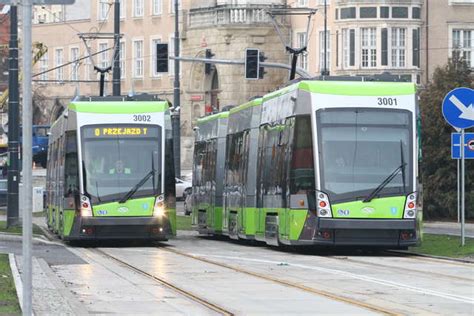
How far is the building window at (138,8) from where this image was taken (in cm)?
9750

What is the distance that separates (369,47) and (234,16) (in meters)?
10.9

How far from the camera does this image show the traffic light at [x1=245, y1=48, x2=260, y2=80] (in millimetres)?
50844

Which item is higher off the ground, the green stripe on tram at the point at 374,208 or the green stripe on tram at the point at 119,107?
the green stripe on tram at the point at 119,107

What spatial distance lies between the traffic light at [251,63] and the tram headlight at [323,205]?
83.1 feet

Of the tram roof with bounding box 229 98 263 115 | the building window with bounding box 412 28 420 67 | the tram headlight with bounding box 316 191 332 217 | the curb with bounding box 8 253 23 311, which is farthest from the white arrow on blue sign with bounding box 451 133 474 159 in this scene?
the building window with bounding box 412 28 420 67

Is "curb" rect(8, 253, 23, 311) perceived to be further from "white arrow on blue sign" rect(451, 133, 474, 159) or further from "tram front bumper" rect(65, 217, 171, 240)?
"white arrow on blue sign" rect(451, 133, 474, 159)

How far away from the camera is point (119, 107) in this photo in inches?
1256

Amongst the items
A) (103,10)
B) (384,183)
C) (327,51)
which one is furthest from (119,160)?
(103,10)

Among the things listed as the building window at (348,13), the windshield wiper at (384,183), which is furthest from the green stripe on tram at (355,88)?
the building window at (348,13)

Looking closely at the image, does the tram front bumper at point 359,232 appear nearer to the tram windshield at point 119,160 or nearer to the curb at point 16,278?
the curb at point 16,278

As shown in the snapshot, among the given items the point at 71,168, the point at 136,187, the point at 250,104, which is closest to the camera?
the point at 136,187

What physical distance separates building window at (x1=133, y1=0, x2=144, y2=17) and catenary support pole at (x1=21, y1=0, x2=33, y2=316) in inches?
3475

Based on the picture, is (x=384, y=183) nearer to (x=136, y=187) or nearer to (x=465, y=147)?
(x=465, y=147)

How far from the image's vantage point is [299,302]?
1630cm
